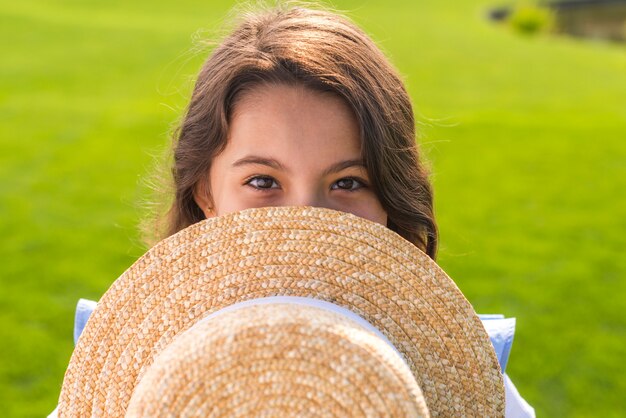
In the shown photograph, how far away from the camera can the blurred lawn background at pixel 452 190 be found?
359cm

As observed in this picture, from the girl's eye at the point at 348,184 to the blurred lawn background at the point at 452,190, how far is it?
2.34 feet

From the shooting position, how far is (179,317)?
1127 mm

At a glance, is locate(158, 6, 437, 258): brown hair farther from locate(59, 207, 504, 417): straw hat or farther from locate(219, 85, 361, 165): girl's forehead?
locate(59, 207, 504, 417): straw hat

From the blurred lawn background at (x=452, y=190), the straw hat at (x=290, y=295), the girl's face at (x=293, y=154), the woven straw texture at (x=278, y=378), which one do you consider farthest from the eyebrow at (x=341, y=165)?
the blurred lawn background at (x=452, y=190)

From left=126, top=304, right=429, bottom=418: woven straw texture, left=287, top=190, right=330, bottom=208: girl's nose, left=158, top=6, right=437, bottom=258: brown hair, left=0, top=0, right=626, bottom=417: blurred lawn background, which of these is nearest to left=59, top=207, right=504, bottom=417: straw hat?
left=126, top=304, right=429, bottom=418: woven straw texture

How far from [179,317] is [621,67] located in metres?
11.8

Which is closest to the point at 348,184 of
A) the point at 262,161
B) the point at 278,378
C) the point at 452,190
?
the point at 262,161

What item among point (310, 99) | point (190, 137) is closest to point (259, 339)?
point (310, 99)

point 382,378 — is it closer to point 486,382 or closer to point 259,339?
point 259,339

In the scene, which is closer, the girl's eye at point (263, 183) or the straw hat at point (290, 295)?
the straw hat at point (290, 295)

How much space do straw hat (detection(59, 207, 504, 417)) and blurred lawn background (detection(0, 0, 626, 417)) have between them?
100 cm

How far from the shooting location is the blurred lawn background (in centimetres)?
359

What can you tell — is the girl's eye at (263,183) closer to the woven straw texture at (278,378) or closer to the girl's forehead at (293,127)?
the girl's forehead at (293,127)

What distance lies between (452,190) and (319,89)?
4.40 m
